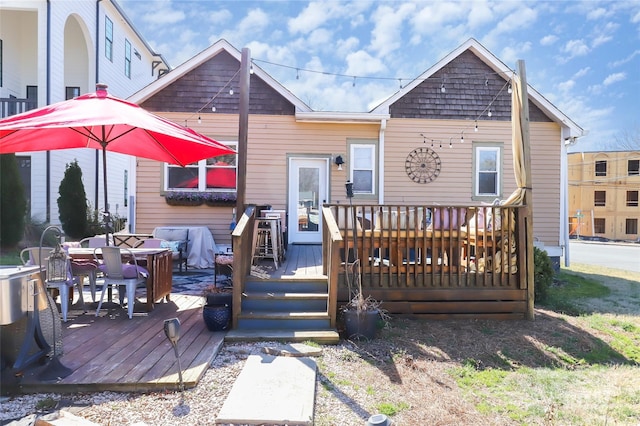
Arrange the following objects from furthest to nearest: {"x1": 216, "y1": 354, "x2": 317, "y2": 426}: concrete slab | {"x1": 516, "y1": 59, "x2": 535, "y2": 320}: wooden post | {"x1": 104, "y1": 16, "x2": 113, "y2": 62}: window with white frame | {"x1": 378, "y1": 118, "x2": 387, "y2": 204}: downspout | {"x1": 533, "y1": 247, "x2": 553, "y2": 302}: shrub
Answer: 1. {"x1": 104, "y1": 16, "x2": 113, "y2": 62}: window with white frame
2. {"x1": 378, "y1": 118, "x2": 387, "y2": 204}: downspout
3. {"x1": 533, "y1": 247, "x2": 553, "y2": 302}: shrub
4. {"x1": 516, "y1": 59, "x2": 535, "y2": 320}: wooden post
5. {"x1": 216, "y1": 354, "x2": 317, "y2": 426}: concrete slab

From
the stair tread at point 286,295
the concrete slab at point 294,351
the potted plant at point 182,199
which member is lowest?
the concrete slab at point 294,351

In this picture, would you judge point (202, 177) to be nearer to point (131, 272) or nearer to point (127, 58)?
point (131, 272)

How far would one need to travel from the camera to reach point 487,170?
9766mm

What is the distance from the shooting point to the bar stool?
616cm


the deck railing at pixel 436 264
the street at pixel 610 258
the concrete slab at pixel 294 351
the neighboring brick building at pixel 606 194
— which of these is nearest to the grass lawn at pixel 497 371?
the concrete slab at pixel 294 351

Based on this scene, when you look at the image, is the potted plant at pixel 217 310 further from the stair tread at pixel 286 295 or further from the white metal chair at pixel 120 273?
the white metal chair at pixel 120 273

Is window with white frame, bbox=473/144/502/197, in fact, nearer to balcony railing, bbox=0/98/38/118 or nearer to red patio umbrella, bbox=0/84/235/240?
red patio umbrella, bbox=0/84/235/240

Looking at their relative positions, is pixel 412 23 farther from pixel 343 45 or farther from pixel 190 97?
pixel 190 97

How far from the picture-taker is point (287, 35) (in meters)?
12.9

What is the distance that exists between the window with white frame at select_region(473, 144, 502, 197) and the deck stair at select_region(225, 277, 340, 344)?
6.09 meters

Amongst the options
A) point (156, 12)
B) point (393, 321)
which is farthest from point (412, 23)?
point (393, 321)

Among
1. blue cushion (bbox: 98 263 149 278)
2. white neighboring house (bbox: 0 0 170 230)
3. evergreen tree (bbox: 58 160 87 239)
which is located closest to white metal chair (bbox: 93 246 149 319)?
blue cushion (bbox: 98 263 149 278)

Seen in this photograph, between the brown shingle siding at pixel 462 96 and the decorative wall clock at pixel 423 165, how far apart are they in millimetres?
847

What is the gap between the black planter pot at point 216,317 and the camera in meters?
4.42
